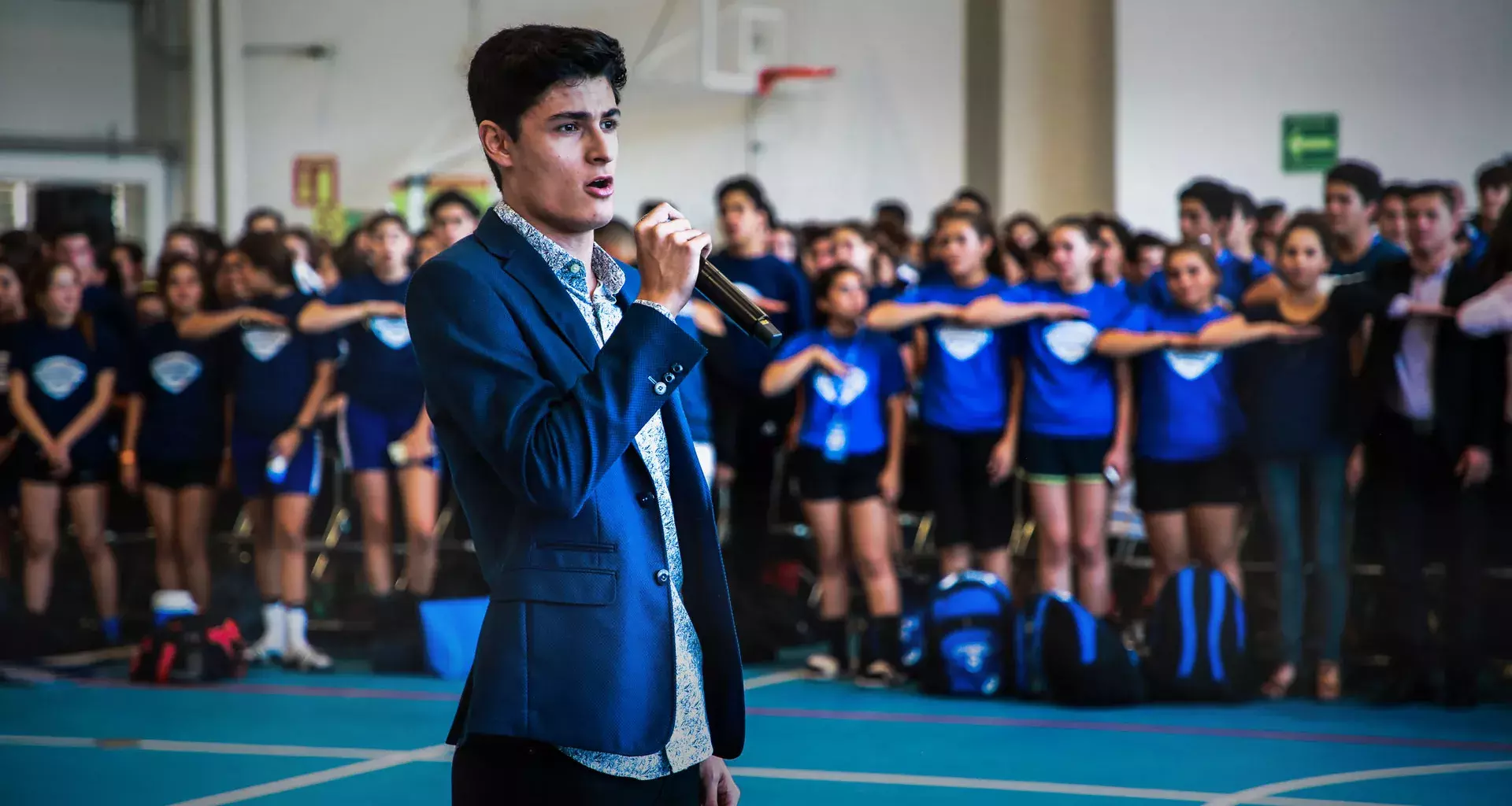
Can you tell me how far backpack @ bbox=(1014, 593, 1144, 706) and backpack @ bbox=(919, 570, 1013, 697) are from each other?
0.29 ft

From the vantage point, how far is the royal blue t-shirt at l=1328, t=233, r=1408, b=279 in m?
5.78

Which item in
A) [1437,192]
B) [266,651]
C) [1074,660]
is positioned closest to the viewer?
[1074,660]

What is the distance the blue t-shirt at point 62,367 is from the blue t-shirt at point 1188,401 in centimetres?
428

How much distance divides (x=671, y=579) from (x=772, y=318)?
15.1ft

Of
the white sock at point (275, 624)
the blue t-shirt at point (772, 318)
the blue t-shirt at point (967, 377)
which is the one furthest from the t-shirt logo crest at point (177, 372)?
the blue t-shirt at point (967, 377)

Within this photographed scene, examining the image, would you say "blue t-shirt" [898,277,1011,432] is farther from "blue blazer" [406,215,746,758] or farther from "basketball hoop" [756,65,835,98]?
"basketball hoop" [756,65,835,98]

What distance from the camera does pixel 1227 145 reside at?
10430 millimetres

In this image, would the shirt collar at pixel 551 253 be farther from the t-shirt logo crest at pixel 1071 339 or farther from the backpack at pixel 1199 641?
the t-shirt logo crest at pixel 1071 339

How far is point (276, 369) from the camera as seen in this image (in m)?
6.36

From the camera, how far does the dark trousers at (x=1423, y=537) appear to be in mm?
5301

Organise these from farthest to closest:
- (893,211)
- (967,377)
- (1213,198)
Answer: (893,211)
(1213,198)
(967,377)

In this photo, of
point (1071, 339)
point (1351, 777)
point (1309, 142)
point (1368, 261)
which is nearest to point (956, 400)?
point (1071, 339)

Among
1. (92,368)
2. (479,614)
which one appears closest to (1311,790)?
(479,614)

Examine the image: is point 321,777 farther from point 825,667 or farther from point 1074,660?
point 1074,660
